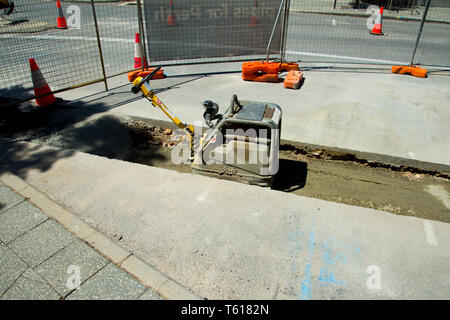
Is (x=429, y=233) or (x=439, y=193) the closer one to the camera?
(x=429, y=233)

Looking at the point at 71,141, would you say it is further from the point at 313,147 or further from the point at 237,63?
the point at 237,63

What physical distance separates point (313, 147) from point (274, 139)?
4.86ft

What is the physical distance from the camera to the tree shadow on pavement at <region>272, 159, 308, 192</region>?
15.7ft

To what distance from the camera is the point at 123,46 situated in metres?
11.1

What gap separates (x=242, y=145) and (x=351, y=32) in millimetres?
11788

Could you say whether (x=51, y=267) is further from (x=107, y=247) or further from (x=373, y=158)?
(x=373, y=158)

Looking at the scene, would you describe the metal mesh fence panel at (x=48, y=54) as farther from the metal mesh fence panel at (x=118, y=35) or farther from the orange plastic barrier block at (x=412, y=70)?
the orange plastic barrier block at (x=412, y=70)

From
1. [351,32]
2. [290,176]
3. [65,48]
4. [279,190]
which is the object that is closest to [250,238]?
[279,190]

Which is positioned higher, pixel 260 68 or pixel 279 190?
pixel 260 68

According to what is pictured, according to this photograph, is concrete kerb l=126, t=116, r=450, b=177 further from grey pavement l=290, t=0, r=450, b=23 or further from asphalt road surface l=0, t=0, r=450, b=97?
grey pavement l=290, t=0, r=450, b=23

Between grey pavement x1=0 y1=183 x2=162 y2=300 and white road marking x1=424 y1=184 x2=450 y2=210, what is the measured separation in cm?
400

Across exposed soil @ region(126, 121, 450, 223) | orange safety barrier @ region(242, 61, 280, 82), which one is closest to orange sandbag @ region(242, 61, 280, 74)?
orange safety barrier @ region(242, 61, 280, 82)

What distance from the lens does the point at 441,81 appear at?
25.9ft

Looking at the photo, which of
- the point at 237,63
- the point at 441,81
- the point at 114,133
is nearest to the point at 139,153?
the point at 114,133
